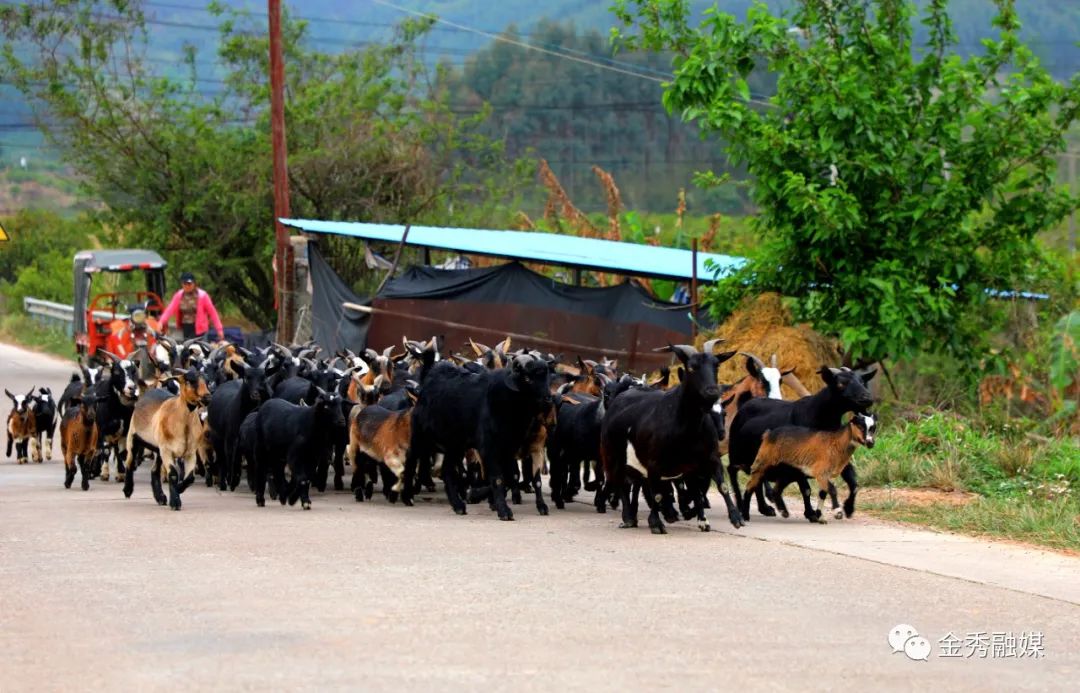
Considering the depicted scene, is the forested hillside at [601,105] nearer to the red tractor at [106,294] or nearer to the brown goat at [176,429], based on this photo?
the red tractor at [106,294]

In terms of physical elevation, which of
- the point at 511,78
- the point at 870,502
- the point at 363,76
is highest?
the point at 511,78

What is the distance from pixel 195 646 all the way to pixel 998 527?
699cm

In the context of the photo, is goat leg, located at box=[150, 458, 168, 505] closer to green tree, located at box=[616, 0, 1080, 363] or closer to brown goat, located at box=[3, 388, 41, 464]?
brown goat, located at box=[3, 388, 41, 464]

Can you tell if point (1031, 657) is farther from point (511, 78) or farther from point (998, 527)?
point (511, 78)

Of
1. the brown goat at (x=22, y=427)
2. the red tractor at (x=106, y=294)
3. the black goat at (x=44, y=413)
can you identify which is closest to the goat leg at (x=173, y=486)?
the black goat at (x=44, y=413)

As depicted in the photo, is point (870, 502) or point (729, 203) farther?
point (729, 203)

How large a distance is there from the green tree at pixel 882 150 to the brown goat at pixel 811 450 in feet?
16.1

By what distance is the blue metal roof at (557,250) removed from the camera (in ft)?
73.0

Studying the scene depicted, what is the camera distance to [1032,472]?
1564 centimetres

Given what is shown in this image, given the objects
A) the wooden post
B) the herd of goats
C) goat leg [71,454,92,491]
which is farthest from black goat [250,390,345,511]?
the wooden post

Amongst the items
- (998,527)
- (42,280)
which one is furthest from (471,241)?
(42,280)

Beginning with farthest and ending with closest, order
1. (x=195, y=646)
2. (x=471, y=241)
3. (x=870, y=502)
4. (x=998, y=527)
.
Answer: (x=471, y=241) → (x=870, y=502) → (x=998, y=527) → (x=195, y=646)

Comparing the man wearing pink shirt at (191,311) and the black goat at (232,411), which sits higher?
the man wearing pink shirt at (191,311)

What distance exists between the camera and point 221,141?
119ft
